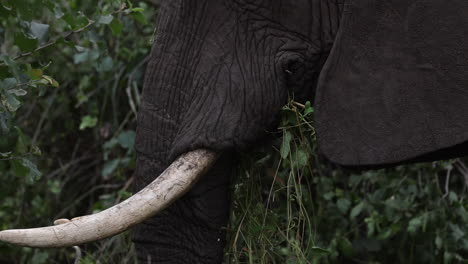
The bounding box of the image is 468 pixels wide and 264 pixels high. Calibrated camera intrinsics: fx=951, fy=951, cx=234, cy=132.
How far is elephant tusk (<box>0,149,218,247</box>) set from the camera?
169 centimetres

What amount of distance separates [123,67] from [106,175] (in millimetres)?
408

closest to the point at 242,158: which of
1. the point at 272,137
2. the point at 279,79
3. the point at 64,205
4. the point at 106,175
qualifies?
the point at 272,137

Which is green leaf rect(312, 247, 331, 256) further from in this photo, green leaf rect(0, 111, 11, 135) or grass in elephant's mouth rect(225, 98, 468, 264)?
green leaf rect(0, 111, 11, 135)


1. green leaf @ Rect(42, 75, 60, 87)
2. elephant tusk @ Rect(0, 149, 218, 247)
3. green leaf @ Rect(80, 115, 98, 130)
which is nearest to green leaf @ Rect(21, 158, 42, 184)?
green leaf @ Rect(42, 75, 60, 87)

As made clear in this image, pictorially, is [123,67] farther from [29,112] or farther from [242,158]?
[242,158]

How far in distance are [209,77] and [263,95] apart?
12cm

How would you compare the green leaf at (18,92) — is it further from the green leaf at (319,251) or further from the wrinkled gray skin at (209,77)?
the green leaf at (319,251)

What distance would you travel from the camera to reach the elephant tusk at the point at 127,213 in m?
1.69

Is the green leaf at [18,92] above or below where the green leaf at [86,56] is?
above

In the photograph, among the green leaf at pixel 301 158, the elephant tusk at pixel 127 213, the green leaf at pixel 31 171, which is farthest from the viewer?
the green leaf at pixel 31 171

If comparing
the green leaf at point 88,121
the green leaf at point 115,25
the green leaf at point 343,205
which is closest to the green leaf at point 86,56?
the green leaf at point 88,121

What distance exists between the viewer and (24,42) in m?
2.12

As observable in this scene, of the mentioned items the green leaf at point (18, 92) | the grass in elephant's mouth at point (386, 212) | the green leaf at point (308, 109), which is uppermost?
the green leaf at point (308, 109)

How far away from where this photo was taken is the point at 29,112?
131 inches
